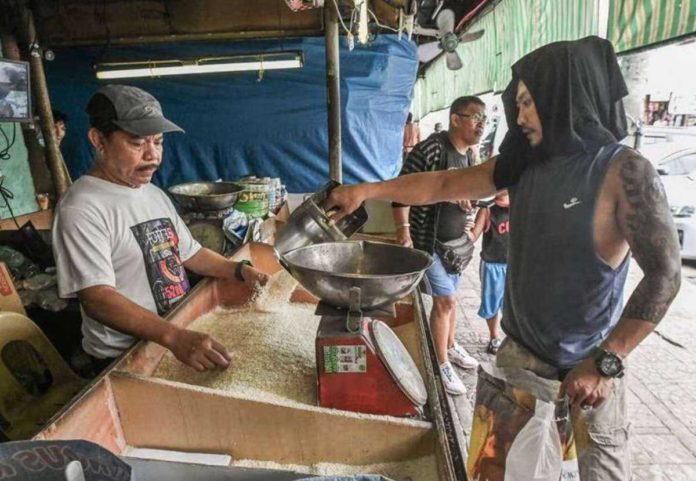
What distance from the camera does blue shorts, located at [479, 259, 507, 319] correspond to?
3.82 m

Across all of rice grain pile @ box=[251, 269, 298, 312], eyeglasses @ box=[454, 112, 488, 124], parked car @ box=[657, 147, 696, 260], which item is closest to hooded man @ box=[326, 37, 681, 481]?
rice grain pile @ box=[251, 269, 298, 312]

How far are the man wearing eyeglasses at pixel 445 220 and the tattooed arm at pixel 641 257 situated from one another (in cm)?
173

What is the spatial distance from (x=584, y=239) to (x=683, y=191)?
272 inches

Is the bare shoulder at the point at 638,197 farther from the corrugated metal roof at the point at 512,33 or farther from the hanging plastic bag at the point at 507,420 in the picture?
the corrugated metal roof at the point at 512,33

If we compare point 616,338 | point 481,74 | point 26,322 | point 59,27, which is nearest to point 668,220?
point 616,338

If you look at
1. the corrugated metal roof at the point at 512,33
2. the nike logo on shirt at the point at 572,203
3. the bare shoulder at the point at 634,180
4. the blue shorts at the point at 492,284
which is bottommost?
the blue shorts at the point at 492,284

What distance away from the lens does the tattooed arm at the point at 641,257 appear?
4.62ft

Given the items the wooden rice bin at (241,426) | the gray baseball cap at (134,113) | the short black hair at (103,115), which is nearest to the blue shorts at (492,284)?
the wooden rice bin at (241,426)

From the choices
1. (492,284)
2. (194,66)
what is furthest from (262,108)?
(492,284)

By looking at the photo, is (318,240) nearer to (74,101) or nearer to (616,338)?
(616,338)

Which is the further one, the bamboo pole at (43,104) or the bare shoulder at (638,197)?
the bamboo pole at (43,104)

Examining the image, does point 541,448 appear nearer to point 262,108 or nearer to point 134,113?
point 134,113

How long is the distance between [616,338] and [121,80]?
621cm

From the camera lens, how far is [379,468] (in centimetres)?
126
